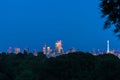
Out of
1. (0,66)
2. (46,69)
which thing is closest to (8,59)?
(0,66)

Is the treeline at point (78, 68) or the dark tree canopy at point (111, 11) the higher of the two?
the treeline at point (78, 68)

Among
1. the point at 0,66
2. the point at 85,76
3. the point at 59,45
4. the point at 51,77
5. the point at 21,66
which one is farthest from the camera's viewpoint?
the point at 59,45

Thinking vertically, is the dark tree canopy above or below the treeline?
below

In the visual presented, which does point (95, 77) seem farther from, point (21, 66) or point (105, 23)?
point (21, 66)

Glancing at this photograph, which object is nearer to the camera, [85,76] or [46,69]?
[85,76]

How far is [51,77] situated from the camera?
27.6m

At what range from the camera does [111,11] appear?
29.7 feet

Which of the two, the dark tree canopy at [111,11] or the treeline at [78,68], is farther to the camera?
the treeline at [78,68]

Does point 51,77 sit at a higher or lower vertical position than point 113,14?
higher

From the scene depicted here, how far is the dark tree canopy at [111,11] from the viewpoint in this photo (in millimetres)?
9008

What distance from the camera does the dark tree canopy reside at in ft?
29.6

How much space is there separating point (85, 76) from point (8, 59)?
21078 millimetres

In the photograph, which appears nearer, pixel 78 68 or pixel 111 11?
pixel 111 11

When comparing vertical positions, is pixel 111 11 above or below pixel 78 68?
below
